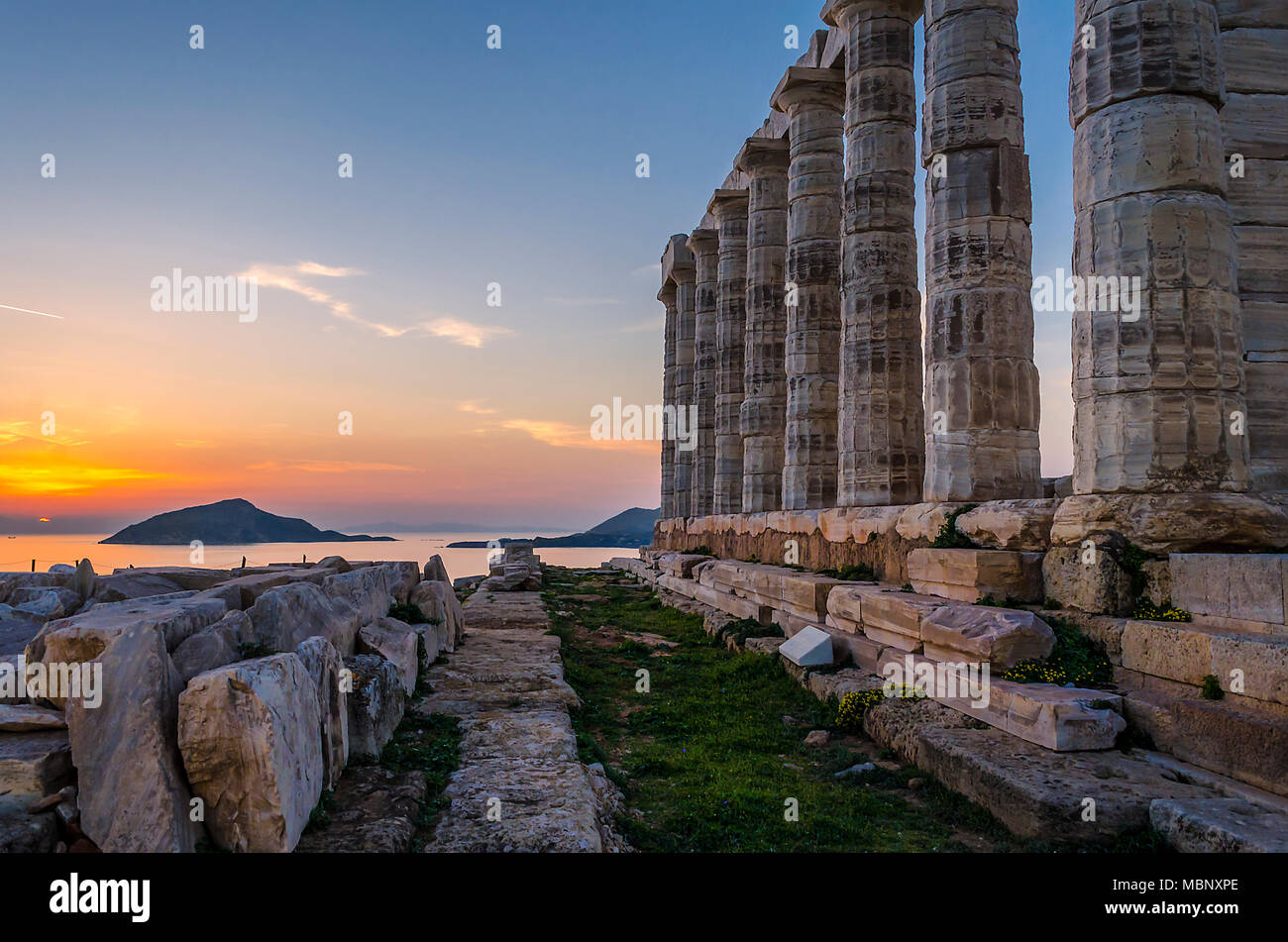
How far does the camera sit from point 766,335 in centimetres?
2150

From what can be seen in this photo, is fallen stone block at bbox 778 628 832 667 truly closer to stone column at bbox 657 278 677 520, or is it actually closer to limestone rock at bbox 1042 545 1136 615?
limestone rock at bbox 1042 545 1136 615

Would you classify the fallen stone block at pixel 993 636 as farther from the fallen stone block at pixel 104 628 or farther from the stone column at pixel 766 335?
the stone column at pixel 766 335

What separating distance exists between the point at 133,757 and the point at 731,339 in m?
23.0

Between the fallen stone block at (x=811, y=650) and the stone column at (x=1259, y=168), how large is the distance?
5.68m

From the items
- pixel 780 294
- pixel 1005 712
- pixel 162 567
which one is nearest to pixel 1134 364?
pixel 1005 712

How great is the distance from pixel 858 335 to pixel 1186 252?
23.2 ft

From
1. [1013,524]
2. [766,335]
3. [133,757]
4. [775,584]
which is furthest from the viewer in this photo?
[766,335]

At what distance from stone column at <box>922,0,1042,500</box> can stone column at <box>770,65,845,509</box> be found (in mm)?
5730

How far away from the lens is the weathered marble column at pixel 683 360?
32.2 meters

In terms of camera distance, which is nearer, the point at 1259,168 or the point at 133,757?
the point at 133,757

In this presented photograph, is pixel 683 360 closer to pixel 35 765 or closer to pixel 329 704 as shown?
pixel 329 704

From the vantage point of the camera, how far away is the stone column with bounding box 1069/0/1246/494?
778 cm

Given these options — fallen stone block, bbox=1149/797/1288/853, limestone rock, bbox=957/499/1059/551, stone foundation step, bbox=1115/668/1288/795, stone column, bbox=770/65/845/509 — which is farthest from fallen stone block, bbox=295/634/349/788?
stone column, bbox=770/65/845/509

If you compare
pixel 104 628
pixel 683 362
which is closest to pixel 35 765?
pixel 104 628
